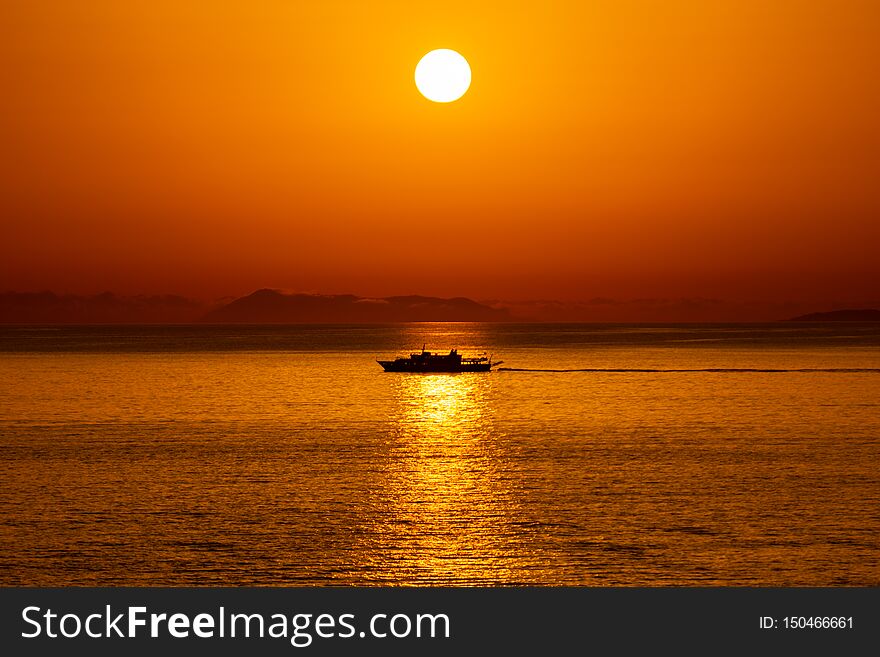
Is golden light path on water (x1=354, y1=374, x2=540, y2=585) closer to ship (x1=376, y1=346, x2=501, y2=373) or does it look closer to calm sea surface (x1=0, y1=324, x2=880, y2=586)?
calm sea surface (x1=0, y1=324, x2=880, y2=586)

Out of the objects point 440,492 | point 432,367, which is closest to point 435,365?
point 432,367

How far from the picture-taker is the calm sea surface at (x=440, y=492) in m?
42.9

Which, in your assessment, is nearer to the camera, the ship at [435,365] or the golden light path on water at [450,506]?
the golden light path on water at [450,506]

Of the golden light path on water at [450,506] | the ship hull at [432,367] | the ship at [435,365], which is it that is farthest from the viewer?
the ship at [435,365]

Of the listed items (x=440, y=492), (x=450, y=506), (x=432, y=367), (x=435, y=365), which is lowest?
(x=450, y=506)

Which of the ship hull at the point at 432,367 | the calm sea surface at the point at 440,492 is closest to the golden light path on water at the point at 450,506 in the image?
the calm sea surface at the point at 440,492

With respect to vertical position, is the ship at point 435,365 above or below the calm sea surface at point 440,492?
above

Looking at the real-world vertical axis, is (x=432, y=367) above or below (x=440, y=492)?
above

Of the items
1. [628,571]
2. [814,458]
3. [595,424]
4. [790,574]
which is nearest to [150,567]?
[628,571]

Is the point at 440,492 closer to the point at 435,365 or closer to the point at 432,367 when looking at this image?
the point at 432,367

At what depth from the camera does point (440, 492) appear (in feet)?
198

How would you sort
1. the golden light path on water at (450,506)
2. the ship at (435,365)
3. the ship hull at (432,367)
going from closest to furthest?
1. the golden light path on water at (450,506)
2. the ship hull at (432,367)
3. the ship at (435,365)

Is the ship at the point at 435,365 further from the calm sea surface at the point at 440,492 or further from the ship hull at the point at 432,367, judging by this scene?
the calm sea surface at the point at 440,492

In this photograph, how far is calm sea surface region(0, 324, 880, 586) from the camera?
4288cm
